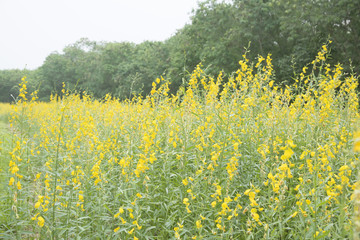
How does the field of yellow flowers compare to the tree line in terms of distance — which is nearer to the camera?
the field of yellow flowers

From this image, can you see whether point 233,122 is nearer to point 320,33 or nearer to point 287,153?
point 287,153

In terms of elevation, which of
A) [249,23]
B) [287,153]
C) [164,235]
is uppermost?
[249,23]

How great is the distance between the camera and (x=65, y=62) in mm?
51375

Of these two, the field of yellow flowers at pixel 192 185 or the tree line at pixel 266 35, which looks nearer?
the field of yellow flowers at pixel 192 185

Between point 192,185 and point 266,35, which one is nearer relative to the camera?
point 192,185

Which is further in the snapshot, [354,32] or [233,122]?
[354,32]

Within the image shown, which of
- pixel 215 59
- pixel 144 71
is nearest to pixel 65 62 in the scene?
pixel 144 71

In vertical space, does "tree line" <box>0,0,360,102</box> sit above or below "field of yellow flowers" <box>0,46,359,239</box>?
above

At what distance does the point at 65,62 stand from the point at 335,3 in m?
47.6

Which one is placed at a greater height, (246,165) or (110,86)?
(110,86)

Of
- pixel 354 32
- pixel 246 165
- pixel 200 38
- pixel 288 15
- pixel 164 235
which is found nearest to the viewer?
pixel 164 235

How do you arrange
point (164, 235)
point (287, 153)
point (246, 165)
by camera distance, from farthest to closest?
1. point (246, 165)
2. point (164, 235)
3. point (287, 153)

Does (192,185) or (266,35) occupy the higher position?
(266,35)

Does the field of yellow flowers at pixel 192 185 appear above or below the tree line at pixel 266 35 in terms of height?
below
